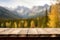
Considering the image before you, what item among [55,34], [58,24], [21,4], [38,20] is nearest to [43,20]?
[38,20]

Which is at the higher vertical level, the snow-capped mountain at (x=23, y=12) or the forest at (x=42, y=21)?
the snow-capped mountain at (x=23, y=12)

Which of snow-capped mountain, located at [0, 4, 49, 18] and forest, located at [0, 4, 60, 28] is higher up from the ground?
snow-capped mountain, located at [0, 4, 49, 18]

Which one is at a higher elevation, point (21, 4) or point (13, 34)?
point (21, 4)

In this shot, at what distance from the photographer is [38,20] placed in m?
2.44

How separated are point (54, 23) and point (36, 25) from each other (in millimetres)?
287

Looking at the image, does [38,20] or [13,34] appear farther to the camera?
[38,20]

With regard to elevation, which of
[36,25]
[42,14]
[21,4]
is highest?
[21,4]

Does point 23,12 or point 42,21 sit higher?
point 23,12

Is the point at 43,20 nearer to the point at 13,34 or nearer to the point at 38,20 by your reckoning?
the point at 38,20

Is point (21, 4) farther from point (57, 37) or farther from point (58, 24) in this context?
point (57, 37)

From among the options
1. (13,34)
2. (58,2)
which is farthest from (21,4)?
(13,34)

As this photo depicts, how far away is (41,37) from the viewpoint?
155 cm

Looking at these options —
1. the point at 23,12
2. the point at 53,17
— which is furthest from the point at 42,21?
the point at 23,12

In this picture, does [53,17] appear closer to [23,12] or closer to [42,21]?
[42,21]
